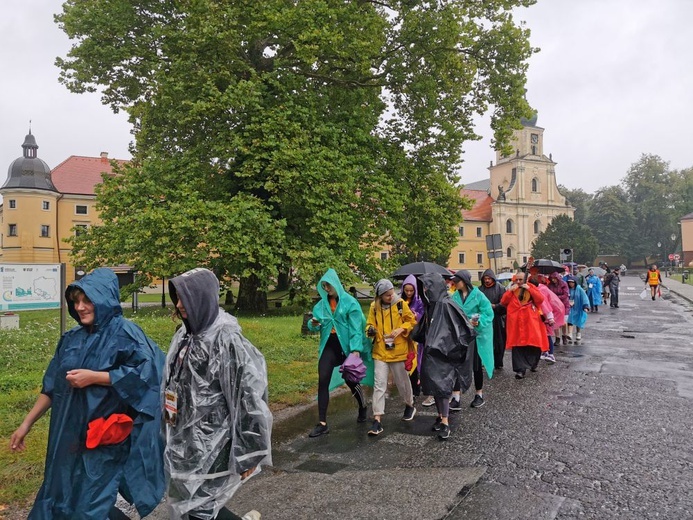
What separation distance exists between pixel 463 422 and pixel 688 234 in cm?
9285

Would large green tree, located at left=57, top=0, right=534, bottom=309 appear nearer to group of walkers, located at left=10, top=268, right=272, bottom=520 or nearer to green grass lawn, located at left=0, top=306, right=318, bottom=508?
green grass lawn, located at left=0, top=306, right=318, bottom=508

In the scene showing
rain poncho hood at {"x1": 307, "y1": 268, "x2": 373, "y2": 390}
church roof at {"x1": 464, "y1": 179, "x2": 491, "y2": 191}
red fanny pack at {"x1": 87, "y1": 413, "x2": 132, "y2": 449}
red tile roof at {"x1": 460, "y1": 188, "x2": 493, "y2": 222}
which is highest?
church roof at {"x1": 464, "y1": 179, "x2": 491, "y2": 191}

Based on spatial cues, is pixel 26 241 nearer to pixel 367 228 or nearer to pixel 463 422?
pixel 367 228

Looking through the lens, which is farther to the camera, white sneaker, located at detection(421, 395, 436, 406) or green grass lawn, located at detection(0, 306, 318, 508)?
white sneaker, located at detection(421, 395, 436, 406)

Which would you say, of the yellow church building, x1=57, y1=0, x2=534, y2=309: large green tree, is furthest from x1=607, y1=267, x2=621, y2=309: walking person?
the yellow church building

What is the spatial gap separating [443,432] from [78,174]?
2471 inches

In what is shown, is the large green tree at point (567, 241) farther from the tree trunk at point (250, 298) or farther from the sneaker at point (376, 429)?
the sneaker at point (376, 429)

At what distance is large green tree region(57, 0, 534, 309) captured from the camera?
16406mm

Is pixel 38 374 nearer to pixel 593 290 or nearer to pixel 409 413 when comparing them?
pixel 409 413

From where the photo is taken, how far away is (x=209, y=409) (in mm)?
3123

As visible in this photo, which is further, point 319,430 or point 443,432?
point 319,430

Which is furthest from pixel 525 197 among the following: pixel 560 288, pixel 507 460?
pixel 507 460

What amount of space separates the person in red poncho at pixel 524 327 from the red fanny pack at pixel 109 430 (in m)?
7.69

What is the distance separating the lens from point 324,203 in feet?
56.8
